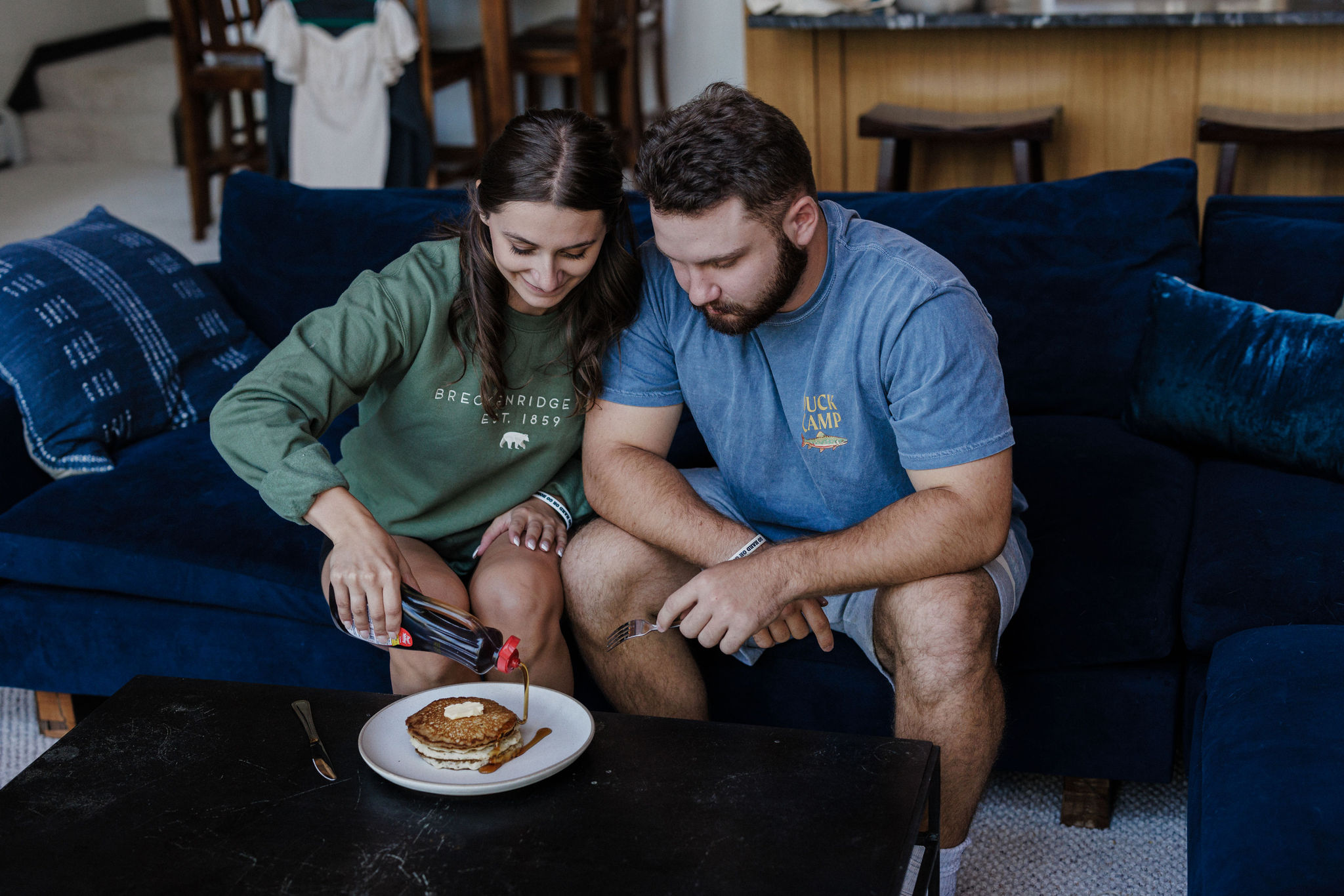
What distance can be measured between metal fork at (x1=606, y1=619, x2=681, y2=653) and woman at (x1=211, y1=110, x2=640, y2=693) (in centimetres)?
8

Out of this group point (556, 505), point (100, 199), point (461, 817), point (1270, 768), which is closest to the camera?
point (461, 817)

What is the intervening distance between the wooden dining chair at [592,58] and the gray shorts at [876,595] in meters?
3.07

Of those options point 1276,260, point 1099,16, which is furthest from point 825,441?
point 1099,16

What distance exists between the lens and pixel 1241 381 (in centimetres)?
190

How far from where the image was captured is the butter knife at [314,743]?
1194mm

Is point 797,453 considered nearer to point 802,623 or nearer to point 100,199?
point 802,623

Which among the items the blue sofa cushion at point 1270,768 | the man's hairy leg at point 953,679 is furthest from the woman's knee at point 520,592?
the blue sofa cushion at point 1270,768

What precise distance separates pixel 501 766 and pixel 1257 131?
2.69 metres

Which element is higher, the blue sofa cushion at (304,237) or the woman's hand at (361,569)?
the blue sofa cushion at (304,237)

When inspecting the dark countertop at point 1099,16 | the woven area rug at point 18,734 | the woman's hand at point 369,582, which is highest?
the dark countertop at point 1099,16

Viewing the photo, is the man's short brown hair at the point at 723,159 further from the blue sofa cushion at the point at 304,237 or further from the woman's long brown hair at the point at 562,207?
the blue sofa cushion at the point at 304,237

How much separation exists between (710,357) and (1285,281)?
103cm

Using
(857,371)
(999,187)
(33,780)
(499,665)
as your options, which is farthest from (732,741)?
(999,187)

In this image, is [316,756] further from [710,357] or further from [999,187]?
[999,187]
